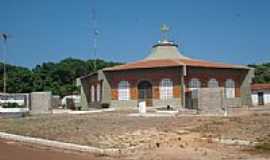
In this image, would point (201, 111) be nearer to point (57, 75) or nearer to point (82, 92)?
point (82, 92)

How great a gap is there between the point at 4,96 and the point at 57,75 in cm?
3493

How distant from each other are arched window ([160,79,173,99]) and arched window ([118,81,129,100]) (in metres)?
3.13

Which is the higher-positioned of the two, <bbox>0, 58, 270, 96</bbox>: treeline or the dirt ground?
<bbox>0, 58, 270, 96</bbox>: treeline

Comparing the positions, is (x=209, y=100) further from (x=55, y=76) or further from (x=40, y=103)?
(x=55, y=76)

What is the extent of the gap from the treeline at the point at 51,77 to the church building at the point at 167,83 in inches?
1580

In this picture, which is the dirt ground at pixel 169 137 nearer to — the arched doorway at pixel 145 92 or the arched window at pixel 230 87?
the arched doorway at pixel 145 92

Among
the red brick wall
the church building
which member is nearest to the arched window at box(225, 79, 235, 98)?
the church building

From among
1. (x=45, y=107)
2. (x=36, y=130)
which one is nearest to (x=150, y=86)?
(x=45, y=107)

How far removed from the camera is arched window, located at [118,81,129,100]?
40.0m

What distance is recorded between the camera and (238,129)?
15648 mm

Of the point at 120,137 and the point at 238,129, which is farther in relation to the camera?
the point at 238,129

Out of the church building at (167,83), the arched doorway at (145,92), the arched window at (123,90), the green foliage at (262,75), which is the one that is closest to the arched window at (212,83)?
the church building at (167,83)

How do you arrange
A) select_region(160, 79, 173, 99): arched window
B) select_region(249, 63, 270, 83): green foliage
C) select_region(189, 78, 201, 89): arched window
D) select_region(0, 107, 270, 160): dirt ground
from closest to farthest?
select_region(0, 107, 270, 160): dirt ground
select_region(160, 79, 173, 99): arched window
select_region(189, 78, 201, 89): arched window
select_region(249, 63, 270, 83): green foliage

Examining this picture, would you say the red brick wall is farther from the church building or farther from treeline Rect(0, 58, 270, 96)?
treeline Rect(0, 58, 270, 96)
